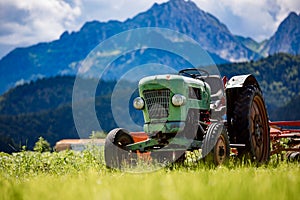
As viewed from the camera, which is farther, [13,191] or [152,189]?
[13,191]

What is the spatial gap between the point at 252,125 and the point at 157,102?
1.97m

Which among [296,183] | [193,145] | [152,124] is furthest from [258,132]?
[296,183]

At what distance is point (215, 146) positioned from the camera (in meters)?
6.56

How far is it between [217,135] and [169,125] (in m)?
0.93

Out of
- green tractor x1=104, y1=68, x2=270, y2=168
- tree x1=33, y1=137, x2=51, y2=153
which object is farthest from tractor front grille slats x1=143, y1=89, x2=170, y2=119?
tree x1=33, y1=137, x2=51, y2=153

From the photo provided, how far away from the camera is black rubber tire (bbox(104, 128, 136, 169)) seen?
285 inches

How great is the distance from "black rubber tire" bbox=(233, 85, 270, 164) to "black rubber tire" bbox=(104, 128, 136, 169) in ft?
6.76

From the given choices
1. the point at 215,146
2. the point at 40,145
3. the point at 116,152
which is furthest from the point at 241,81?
the point at 40,145

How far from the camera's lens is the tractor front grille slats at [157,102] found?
7.34 m

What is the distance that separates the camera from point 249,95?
7691mm

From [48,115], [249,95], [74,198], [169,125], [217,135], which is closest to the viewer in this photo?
[74,198]

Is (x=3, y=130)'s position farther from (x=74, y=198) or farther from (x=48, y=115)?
(x=74, y=198)

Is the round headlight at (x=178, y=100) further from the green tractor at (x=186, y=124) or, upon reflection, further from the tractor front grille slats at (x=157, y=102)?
the tractor front grille slats at (x=157, y=102)

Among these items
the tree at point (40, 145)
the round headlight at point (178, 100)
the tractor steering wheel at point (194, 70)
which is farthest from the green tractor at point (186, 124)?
the tree at point (40, 145)
